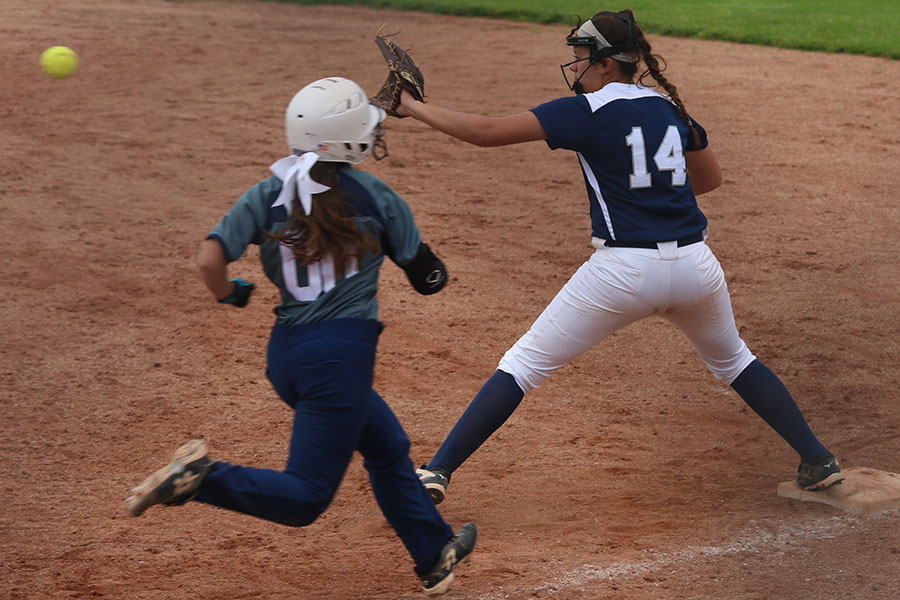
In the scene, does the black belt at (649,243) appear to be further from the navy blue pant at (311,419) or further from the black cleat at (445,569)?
the black cleat at (445,569)

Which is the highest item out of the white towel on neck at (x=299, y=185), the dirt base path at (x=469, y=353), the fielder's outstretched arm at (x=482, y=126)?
the fielder's outstretched arm at (x=482, y=126)

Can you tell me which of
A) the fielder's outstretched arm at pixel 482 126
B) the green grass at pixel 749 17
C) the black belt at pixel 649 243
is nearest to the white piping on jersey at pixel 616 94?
the fielder's outstretched arm at pixel 482 126

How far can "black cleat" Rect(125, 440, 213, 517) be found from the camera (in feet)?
9.32

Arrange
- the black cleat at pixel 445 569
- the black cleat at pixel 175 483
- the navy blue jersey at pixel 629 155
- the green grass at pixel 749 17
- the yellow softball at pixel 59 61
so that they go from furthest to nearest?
1. the green grass at pixel 749 17
2. the yellow softball at pixel 59 61
3. the navy blue jersey at pixel 629 155
4. the black cleat at pixel 445 569
5. the black cleat at pixel 175 483

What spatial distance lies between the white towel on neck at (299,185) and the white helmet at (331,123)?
2.0 inches

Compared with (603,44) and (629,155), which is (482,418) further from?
(603,44)

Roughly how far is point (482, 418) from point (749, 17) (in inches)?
447

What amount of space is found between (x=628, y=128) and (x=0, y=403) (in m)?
3.48

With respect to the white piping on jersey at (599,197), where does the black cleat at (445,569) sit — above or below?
below

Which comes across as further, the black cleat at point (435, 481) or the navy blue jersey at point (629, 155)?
the black cleat at point (435, 481)

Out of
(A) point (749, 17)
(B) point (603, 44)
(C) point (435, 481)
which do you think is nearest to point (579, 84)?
(B) point (603, 44)

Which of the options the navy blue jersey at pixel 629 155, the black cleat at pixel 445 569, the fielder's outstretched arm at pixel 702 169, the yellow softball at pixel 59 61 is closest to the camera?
the black cleat at pixel 445 569

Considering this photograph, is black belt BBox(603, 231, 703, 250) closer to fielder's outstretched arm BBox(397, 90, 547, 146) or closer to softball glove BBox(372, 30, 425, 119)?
fielder's outstretched arm BBox(397, 90, 547, 146)

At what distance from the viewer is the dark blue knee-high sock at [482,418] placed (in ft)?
12.8
